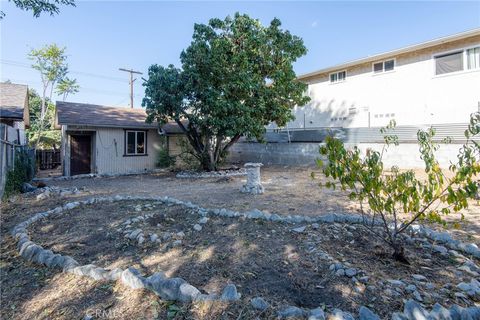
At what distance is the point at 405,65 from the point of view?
13.1 metres

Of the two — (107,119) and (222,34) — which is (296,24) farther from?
(107,119)

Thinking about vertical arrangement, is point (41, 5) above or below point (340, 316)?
above

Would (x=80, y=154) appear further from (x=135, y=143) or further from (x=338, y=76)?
(x=338, y=76)

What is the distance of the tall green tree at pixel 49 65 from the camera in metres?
19.7

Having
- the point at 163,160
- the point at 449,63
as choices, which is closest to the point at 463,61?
the point at 449,63

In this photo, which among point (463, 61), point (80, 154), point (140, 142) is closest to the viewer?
point (463, 61)

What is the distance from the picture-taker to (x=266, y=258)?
3.11 m

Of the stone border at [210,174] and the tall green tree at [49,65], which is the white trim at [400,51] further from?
the tall green tree at [49,65]

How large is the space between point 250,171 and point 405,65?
1095 cm

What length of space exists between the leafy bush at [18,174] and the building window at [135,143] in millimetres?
4464

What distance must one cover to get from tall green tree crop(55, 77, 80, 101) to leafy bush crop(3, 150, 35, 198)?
1446cm

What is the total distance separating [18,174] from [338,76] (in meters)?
15.5

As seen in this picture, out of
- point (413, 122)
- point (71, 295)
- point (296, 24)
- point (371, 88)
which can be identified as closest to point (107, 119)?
point (296, 24)

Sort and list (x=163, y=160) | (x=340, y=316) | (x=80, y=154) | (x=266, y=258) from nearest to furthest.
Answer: (x=340, y=316)
(x=266, y=258)
(x=80, y=154)
(x=163, y=160)
